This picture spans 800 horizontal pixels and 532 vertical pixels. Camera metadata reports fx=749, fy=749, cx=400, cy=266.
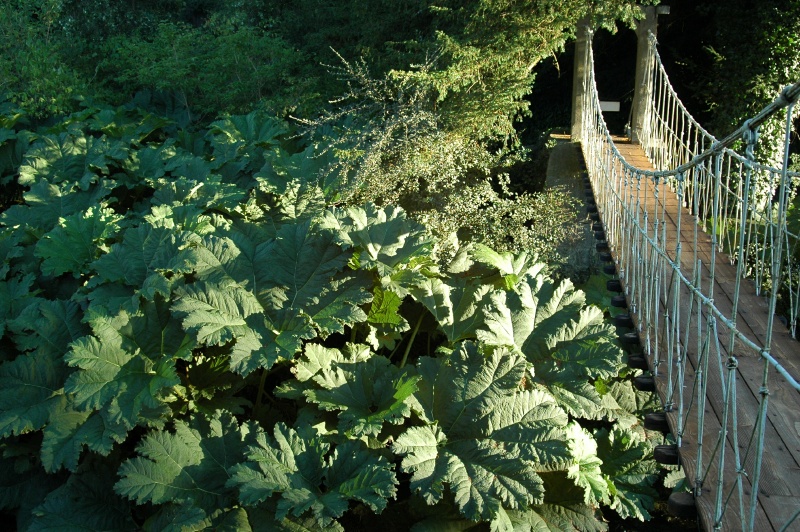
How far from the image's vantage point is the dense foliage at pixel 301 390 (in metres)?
2.46

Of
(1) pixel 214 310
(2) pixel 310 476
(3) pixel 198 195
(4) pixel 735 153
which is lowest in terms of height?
(2) pixel 310 476

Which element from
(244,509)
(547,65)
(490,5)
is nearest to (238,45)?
(490,5)

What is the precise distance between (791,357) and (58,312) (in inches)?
112

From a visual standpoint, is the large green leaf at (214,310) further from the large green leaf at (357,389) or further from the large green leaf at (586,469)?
the large green leaf at (586,469)

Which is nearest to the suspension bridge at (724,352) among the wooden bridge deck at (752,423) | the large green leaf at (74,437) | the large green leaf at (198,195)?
the wooden bridge deck at (752,423)

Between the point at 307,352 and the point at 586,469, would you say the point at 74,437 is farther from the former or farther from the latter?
the point at 586,469

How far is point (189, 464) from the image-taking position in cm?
255

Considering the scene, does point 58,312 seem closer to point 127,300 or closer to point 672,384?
→ point 127,300

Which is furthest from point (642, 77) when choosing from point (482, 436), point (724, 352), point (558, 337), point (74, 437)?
point (74, 437)

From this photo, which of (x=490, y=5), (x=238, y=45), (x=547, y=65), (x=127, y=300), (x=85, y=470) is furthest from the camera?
(x=547, y=65)

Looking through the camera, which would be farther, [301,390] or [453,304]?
[453,304]

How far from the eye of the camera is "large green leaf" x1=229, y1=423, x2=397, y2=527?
2.30m

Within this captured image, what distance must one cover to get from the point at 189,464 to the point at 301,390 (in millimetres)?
491

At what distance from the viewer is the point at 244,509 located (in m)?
2.46
